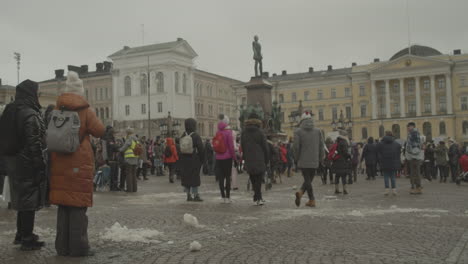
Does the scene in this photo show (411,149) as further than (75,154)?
Yes

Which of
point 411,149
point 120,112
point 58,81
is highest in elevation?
point 58,81

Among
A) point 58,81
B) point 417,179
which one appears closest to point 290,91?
point 58,81

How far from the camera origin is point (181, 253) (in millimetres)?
6246

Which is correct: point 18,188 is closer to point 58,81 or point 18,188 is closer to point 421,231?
point 421,231

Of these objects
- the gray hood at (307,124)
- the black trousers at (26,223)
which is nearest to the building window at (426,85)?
the gray hood at (307,124)

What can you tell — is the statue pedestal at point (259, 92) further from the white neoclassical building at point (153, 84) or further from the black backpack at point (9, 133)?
the white neoclassical building at point (153, 84)

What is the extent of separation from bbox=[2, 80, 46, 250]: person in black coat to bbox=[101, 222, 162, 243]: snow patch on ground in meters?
0.99

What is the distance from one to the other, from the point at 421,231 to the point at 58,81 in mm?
93573

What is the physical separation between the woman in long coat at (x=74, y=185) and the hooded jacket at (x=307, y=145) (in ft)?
19.5

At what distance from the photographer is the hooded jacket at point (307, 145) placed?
11.3m

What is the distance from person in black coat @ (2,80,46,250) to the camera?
6.35 metres

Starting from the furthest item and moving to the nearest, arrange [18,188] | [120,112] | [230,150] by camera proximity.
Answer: [120,112], [230,150], [18,188]

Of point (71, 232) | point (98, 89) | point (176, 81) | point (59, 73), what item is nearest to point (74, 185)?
point (71, 232)

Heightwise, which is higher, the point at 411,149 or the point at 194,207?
the point at 411,149
